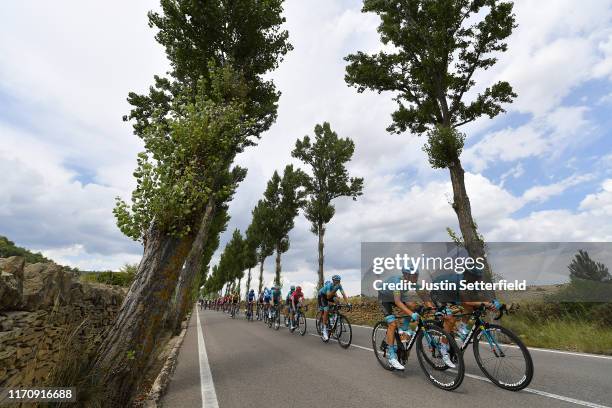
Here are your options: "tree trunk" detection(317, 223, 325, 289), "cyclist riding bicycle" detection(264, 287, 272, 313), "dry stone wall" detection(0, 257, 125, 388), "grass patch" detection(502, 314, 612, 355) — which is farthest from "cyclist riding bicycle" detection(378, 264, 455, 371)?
"tree trunk" detection(317, 223, 325, 289)

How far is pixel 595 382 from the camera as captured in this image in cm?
479

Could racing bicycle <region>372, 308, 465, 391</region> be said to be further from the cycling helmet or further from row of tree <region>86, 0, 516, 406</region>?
row of tree <region>86, 0, 516, 406</region>

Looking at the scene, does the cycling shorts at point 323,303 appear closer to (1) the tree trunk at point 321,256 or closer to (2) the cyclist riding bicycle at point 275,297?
(2) the cyclist riding bicycle at point 275,297

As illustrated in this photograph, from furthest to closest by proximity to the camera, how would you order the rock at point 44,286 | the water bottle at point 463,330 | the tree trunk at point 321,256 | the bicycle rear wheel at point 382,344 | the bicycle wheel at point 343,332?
the tree trunk at point 321,256 → the bicycle wheel at point 343,332 → the bicycle rear wheel at point 382,344 → the water bottle at point 463,330 → the rock at point 44,286

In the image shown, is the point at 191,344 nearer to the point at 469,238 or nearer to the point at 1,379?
the point at 1,379

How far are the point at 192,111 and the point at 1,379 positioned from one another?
4.93m

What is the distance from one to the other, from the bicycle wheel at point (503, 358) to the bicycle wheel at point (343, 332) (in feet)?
14.3

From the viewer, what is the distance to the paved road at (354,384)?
4266 mm

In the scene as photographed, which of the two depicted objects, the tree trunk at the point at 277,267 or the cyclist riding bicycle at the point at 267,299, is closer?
the cyclist riding bicycle at the point at 267,299

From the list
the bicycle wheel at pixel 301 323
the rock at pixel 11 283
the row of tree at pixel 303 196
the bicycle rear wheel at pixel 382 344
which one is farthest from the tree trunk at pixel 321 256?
the rock at pixel 11 283

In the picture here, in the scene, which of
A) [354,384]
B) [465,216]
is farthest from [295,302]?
[354,384]

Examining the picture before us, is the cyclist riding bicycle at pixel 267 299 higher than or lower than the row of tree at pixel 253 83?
lower

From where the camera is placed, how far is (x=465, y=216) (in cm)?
1133

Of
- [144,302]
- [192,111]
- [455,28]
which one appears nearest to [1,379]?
[144,302]
